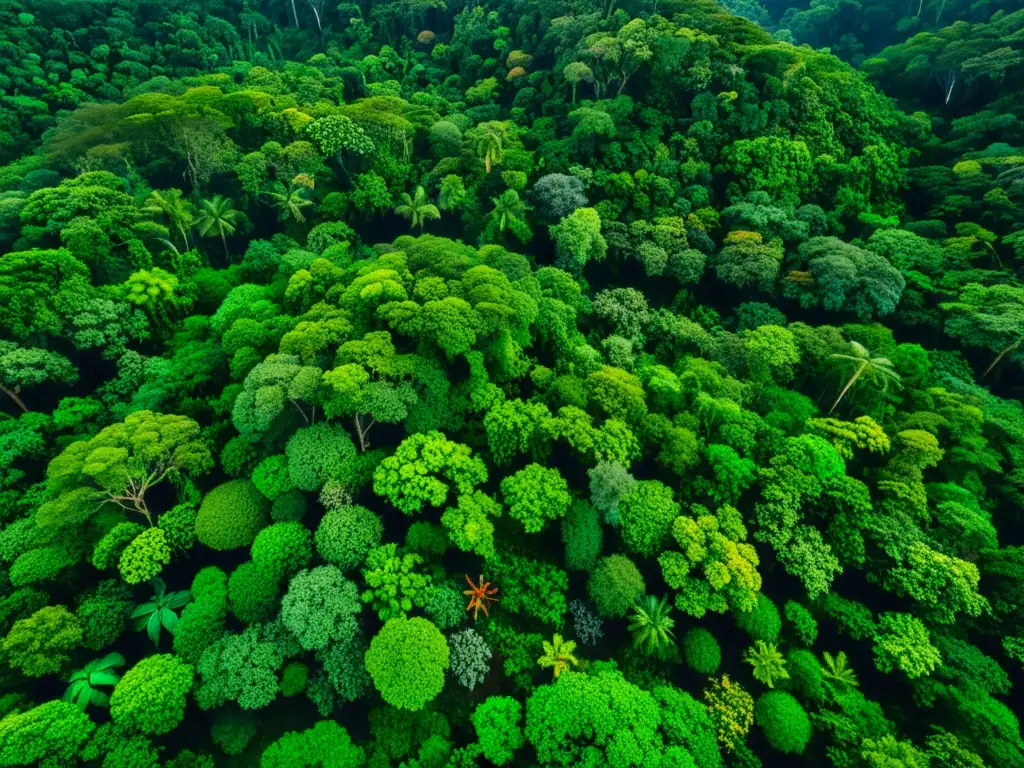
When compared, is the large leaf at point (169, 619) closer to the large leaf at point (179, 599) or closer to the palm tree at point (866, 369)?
the large leaf at point (179, 599)

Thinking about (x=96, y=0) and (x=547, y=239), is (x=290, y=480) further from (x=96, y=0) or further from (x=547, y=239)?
(x=96, y=0)

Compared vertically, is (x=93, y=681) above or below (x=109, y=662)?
above

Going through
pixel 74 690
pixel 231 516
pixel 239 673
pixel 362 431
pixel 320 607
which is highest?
pixel 362 431

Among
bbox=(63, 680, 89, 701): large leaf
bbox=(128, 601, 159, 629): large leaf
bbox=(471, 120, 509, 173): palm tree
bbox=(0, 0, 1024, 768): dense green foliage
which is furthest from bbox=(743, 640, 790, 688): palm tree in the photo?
bbox=(471, 120, 509, 173): palm tree

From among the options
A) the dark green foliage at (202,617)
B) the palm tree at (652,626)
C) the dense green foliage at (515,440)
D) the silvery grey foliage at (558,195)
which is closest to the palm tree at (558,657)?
the dense green foliage at (515,440)

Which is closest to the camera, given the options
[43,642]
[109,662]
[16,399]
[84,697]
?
[84,697]

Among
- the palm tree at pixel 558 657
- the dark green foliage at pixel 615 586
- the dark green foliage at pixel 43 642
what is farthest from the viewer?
the dark green foliage at pixel 615 586

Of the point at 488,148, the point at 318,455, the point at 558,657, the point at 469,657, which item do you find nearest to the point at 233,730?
the point at 469,657

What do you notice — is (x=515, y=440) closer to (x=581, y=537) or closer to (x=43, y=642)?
(x=581, y=537)
